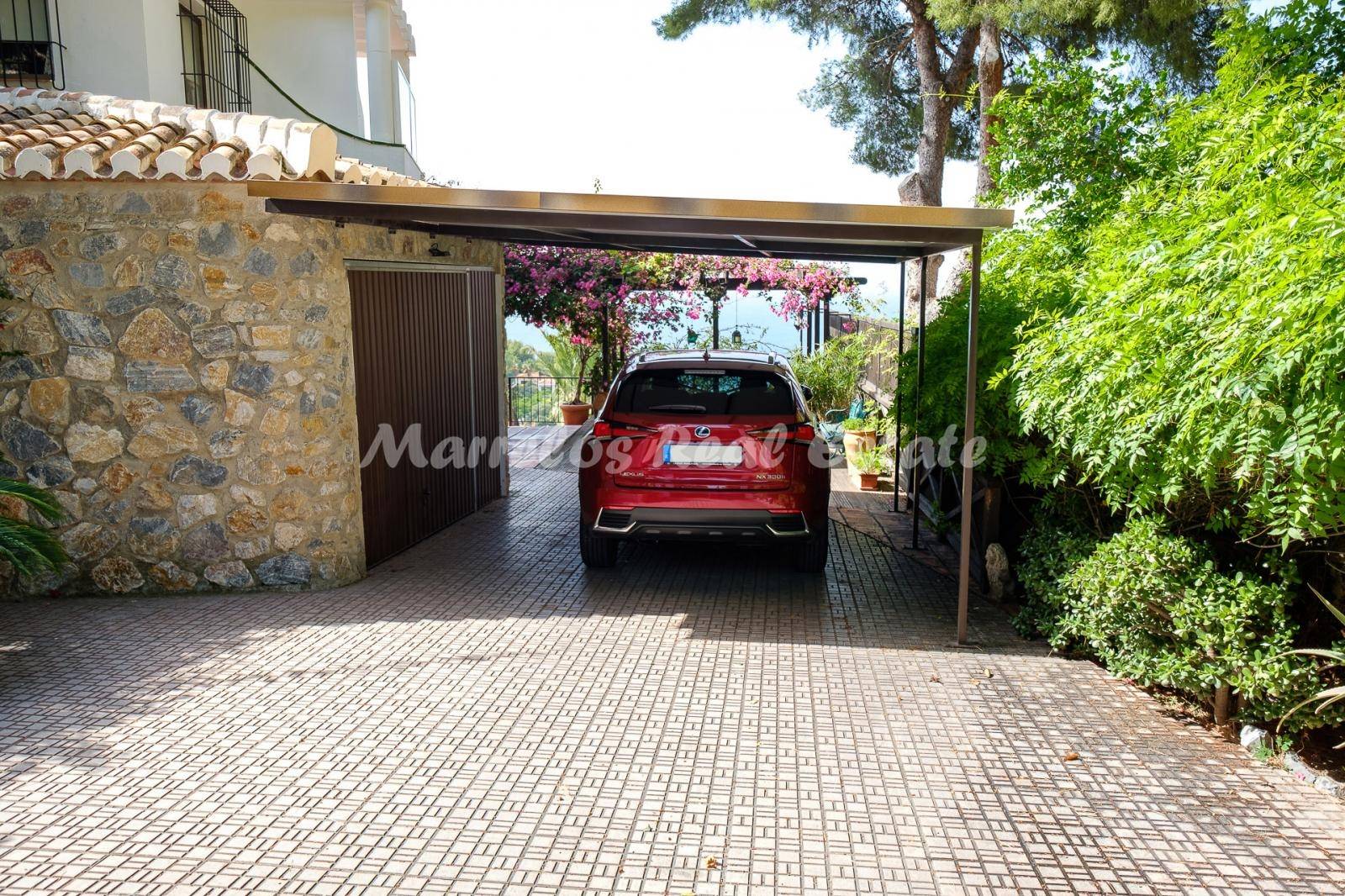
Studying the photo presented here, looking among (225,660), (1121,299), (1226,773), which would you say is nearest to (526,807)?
(225,660)

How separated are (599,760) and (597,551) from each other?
130 inches

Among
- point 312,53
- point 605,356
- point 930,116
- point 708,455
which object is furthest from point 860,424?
point 312,53

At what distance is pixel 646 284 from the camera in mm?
15859

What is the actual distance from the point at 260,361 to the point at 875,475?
23.6 feet

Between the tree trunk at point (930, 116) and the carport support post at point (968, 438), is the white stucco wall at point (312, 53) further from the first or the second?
the carport support post at point (968, 438)

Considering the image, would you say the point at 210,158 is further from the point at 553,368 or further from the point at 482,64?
the point at 482,64

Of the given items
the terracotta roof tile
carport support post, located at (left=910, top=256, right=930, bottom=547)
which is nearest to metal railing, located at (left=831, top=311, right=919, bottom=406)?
carport support post, located at (left=910, top=256, right=930, bottom=547)

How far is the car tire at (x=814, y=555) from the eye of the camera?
7.41 m

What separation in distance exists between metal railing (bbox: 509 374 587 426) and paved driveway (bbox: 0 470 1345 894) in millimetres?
11899

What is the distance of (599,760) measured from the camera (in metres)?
4.43

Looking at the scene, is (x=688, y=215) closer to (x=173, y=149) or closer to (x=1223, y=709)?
(x=173, y=149)

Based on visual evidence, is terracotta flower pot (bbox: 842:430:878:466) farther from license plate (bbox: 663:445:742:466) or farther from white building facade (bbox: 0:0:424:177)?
white building facade (bbox: 0:0:424:177)

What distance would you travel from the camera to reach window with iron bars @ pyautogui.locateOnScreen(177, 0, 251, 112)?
1216 centimetres

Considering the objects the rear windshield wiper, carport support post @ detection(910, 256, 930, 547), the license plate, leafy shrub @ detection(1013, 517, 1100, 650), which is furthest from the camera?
carport support post @ detection(910, 256, 930, 547)
